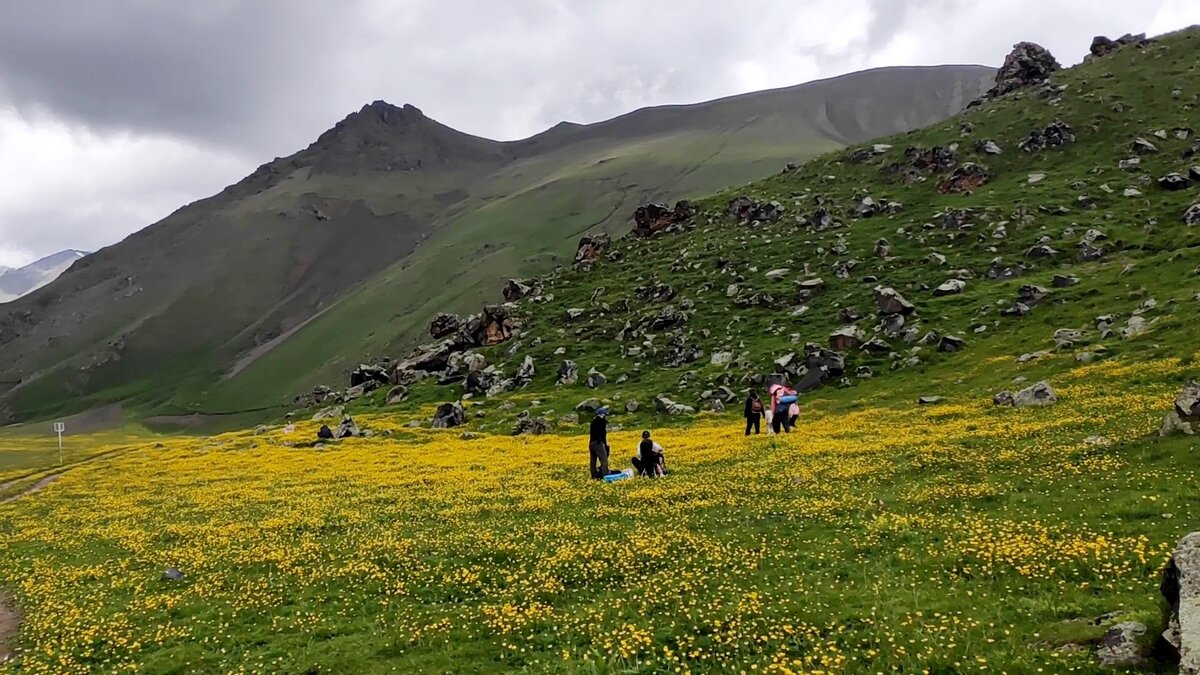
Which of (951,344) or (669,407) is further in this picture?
(669,407)

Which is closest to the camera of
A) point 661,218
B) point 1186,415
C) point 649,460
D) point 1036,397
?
point 1186,415

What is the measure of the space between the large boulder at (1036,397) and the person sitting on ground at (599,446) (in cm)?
2642

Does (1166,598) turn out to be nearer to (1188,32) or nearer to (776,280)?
(776,280)

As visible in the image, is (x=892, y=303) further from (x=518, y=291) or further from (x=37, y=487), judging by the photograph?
(x=37, y=487)

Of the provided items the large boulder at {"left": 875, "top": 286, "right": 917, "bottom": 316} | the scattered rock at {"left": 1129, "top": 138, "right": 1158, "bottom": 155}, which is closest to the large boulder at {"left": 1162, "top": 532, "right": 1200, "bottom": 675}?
the large boulder at {"left": 875, "top": 286, "right": 917, "bottom": 316}

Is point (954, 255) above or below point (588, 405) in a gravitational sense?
above

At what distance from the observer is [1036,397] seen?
42.3 m

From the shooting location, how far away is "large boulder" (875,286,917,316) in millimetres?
78938

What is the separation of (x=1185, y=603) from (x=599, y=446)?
99.7ft

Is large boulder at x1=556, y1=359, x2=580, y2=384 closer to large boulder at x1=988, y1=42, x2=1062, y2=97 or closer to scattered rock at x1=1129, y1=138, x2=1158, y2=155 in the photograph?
scattered rock at x1=1129, y1=138, x2=1158, y2=155

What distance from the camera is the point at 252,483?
52562mm

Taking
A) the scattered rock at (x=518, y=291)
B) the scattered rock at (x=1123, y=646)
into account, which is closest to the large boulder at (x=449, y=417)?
the scattered rock at (x=518, y=291)

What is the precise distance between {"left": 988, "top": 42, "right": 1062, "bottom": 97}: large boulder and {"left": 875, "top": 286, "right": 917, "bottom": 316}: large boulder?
325 ft

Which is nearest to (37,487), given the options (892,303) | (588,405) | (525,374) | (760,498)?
(588,405)
